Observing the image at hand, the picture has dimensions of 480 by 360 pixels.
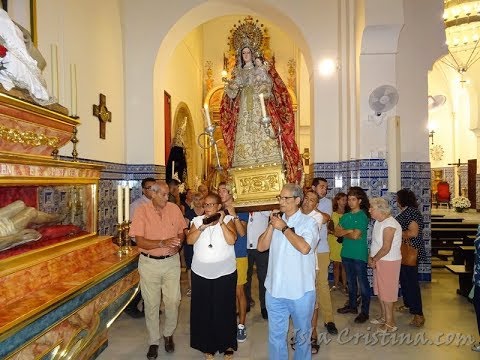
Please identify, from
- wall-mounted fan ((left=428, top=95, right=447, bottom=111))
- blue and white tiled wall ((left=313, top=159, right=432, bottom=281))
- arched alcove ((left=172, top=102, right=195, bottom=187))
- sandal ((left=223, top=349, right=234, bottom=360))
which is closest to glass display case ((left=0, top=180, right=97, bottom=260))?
sandal ((left=223, top=349, right=234, bottom=360))

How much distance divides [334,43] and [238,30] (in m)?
8.25

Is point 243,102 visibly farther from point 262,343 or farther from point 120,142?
point 120,142

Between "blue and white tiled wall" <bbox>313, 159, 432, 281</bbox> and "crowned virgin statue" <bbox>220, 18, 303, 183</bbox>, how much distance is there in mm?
2295

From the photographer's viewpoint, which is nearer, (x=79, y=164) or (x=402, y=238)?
Answer: (x=79, y=164)

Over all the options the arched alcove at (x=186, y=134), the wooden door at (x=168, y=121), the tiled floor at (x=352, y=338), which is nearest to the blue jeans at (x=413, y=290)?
the tiled floor at (x=352, y=338)

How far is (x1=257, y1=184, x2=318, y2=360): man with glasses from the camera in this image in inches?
127

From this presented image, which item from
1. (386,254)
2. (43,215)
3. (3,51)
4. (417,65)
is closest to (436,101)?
(417,65)

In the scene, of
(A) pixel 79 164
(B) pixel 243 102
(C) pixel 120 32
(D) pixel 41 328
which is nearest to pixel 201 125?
(C) pixel 120 32

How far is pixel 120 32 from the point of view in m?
7.86

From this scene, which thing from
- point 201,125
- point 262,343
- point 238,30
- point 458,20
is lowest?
point 262,343

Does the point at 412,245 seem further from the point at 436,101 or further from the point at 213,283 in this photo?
the point at 436,101

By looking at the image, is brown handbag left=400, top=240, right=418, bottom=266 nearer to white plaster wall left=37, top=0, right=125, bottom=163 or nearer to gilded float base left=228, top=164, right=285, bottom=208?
gilded float base left=228, top=164, right=285, bottom=208

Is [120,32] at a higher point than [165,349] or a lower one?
higher

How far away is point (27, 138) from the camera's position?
119 inches
